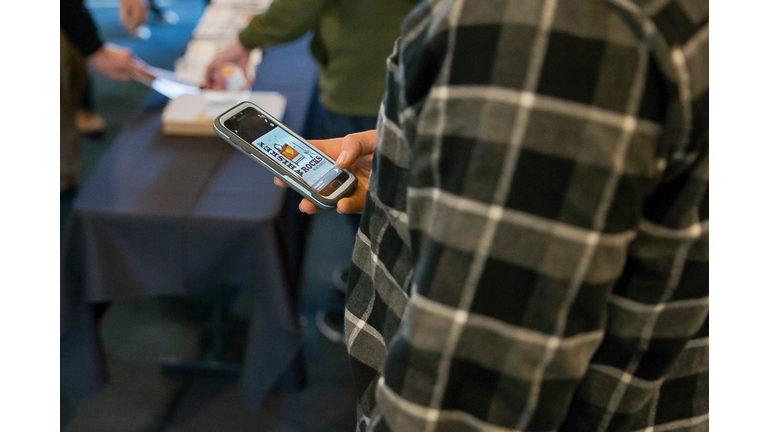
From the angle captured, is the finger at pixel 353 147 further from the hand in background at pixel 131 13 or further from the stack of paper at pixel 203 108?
the hand in background at pixel 131 13

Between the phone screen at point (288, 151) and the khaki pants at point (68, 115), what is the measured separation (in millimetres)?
1657

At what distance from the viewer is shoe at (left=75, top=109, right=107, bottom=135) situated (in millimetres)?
2936

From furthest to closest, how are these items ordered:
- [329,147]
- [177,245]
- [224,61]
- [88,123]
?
[88,123] < [224,61] < [177,245] < [329,147]

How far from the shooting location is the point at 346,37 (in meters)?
1.42

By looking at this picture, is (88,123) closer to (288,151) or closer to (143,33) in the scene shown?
(143,33)

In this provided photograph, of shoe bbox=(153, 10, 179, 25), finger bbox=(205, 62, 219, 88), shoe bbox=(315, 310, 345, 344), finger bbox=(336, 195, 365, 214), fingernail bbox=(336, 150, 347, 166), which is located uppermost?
A: fingernail bbox=(336, 150, 347, 166)

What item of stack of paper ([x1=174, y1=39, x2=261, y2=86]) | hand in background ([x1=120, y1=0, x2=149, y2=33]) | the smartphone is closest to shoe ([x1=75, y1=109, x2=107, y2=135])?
hand in background ([x1=120, y1=0, x2=149, y2=33])

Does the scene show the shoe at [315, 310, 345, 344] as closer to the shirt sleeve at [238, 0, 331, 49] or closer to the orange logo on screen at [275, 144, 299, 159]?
the shirt sleeve at [238, 0, 331, 49]

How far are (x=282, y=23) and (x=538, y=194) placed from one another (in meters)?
1.28

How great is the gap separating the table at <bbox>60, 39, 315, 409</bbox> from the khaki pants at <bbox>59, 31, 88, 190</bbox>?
108cm

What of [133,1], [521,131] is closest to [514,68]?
[521,131]

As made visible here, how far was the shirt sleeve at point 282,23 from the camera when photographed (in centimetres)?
142

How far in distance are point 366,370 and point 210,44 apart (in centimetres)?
183

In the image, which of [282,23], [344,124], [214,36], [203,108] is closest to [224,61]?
[203,108]
